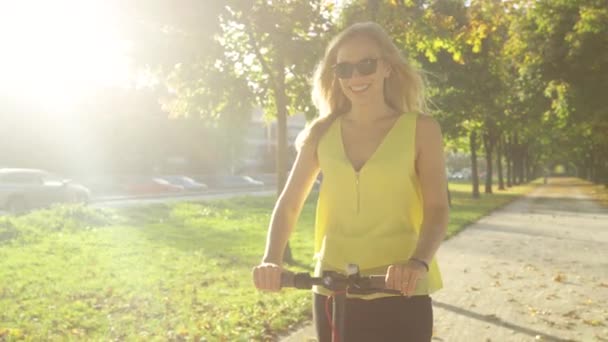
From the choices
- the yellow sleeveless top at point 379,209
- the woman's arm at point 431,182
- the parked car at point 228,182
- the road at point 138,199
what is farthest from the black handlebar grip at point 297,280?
the parked car at point 228,182

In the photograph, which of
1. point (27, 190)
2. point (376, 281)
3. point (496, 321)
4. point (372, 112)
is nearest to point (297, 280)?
point (376, 281)

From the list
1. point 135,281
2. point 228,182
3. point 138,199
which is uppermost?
point 135,281

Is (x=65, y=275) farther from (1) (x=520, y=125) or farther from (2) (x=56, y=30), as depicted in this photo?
(1) (x=520, y=125)

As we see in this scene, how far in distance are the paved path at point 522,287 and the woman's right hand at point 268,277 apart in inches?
147

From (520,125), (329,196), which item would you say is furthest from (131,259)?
(520,125)

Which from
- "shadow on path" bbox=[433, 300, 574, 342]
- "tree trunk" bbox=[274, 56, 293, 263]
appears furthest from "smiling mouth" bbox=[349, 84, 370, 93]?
"tree trunk" bbox=[274, 56, 293, 263]

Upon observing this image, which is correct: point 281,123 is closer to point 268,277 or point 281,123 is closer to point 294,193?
point 294,193

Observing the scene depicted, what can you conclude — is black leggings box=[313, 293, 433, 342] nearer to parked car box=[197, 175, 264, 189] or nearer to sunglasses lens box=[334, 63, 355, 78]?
sunglasses lens box=[334, 63, 355, 78]

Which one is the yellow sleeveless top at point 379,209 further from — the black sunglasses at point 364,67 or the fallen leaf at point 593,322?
the fallen leaf at point 593,322

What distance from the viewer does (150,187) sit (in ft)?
147

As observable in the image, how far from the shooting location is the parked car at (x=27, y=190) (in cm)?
2305

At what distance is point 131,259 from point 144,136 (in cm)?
4253

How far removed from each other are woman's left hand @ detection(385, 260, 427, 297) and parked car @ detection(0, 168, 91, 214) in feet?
73.9

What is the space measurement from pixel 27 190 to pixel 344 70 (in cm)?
2319
